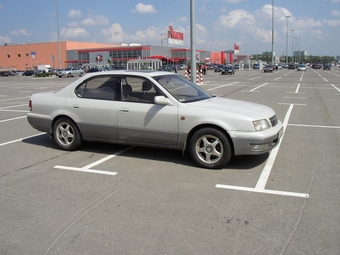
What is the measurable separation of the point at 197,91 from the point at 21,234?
421cm

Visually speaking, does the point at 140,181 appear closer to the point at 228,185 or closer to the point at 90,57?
the point at 228,185

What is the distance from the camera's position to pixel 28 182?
5.27 m

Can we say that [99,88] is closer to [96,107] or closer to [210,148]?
[96,107]

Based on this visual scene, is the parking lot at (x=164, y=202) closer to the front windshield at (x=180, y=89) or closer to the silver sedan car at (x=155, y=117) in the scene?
the silver sedan car at (x=155, y=117)

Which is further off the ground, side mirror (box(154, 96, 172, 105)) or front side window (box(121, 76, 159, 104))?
front side window (box(121, 76, 159, 104))

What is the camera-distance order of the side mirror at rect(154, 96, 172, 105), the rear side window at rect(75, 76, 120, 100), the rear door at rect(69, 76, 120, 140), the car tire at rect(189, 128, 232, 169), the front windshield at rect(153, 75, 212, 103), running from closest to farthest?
the car tire at rect(189, 128, 232, 169) < the side mirror at rect(154, 96, 172, 105) < the front windshield at rect(153, 75, 212, 103) < the rear door at rect(69, 76, 120, 140) < the rear side window at rect(75, 76, 120, 100)

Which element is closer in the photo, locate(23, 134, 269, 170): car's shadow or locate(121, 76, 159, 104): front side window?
locate(23, 134, 269, 170): car's shadow

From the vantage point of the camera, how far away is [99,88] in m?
6.73

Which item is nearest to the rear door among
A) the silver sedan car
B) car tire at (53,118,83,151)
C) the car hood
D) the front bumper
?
the silver sedan car

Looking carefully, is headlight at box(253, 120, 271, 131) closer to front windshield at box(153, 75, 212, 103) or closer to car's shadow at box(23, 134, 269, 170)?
car's shadow at box(23, 134, 269, 170)

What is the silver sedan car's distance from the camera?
560 centimetres

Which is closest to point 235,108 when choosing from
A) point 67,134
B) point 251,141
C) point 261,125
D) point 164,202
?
point 261,125

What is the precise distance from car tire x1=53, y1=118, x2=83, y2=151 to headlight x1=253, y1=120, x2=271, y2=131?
3.38 metres

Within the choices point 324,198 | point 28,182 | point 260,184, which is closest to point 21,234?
point 28,182
